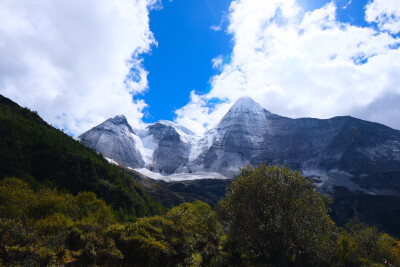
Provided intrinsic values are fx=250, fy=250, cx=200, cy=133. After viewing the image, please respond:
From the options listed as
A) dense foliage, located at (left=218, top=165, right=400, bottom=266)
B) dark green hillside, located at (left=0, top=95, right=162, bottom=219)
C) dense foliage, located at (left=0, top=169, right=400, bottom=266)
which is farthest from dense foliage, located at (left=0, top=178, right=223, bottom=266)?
dark green hillside, located at (left=0, top=95, right=162, bottom=219)

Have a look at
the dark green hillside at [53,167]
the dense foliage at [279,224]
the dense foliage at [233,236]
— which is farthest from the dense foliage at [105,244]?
the dark green hillside at [53,167]

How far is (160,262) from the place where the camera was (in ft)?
66.4

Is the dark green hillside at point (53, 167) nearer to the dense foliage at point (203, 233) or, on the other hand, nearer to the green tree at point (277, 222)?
the dense foliage at point (203, 233)

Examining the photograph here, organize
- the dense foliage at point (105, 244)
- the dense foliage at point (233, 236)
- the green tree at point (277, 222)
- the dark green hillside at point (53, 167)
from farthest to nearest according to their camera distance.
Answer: the dark green hillside at point (53, 167), the green tree at point (277, 222), the dense foliage at point (233, 236), the dense foliage at point (105, 244)

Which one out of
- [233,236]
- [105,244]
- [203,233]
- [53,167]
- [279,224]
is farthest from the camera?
[53,167]

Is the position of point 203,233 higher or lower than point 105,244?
lower

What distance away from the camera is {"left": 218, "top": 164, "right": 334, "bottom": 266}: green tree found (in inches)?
945

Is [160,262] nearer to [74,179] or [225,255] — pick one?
[225,255]

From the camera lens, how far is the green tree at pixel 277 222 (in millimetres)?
24016

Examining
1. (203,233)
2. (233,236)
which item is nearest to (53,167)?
(203,233)

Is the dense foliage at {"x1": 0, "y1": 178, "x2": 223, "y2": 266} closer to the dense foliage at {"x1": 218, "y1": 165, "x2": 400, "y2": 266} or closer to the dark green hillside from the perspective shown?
the dense foliage at {"x1": 218, "y1": 165, "x2": 400, "y2": 266}

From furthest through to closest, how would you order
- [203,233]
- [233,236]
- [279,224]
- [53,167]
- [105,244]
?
[53,167]
[203,233]
[233,236]
[279,224]
[105,244]

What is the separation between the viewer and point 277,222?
2400cm

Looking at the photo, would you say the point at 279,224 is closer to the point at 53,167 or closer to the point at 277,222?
the point at 277,222
